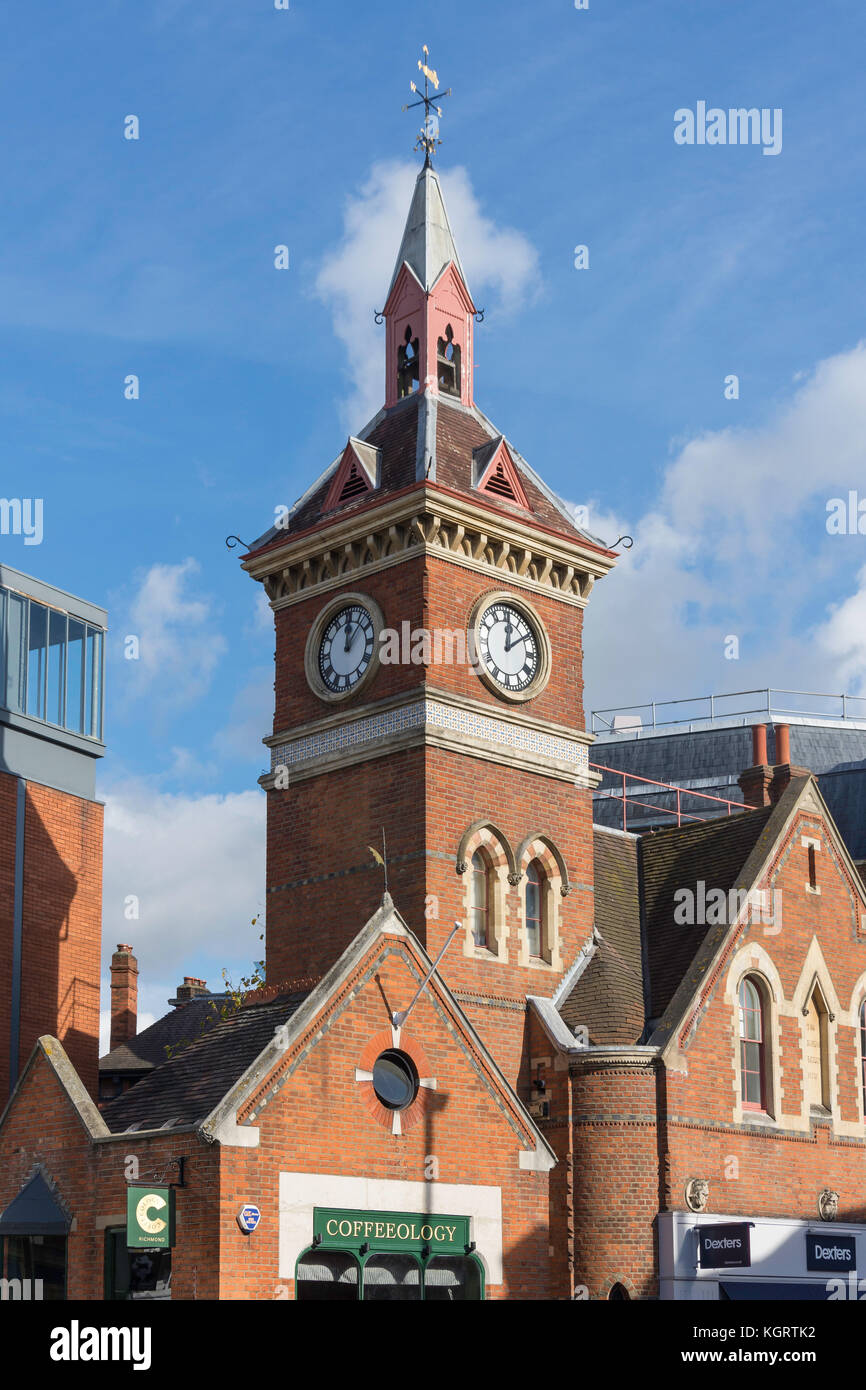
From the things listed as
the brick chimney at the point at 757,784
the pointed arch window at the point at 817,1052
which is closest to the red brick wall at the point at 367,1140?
the pointed arch window at the point at 817,1052

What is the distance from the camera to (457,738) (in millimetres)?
31547

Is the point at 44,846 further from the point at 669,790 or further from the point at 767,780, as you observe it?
the point at 669,790

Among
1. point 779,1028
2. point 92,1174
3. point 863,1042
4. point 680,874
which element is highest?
point 680,874

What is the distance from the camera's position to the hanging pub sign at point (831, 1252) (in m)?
31.2

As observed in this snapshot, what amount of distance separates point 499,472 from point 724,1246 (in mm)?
14518

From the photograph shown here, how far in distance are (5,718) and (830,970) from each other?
17815 millimetres

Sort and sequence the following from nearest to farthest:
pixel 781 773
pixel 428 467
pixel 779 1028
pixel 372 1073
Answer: pixel 372 1073 → pixel 779 1028 → pixel 428 467 → pixel 781 773

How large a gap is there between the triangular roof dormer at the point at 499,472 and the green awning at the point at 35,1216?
1495 cm

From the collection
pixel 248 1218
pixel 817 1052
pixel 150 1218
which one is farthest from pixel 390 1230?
pixel 817 1052

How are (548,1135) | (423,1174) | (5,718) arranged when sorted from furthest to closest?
(5,718) → (548,1135) → (423,1174)

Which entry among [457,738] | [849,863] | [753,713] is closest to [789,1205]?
[849,863]

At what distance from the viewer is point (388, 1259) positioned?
85.5 feet
